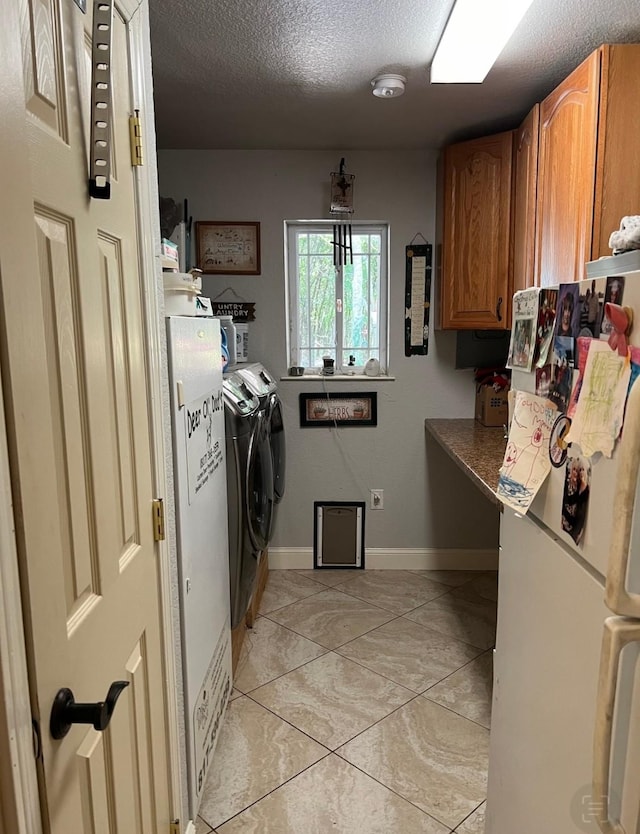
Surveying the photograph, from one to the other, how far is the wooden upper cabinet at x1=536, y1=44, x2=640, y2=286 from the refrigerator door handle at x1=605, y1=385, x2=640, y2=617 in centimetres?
160

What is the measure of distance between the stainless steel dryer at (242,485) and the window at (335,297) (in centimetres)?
110

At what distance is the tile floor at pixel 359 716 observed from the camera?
1.81m

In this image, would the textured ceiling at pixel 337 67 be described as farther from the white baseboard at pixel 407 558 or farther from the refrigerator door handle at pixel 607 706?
the white baseboard at pixel 407 558

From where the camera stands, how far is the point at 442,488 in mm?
3535

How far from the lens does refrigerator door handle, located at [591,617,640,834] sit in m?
0.72

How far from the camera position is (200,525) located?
1.74 metres

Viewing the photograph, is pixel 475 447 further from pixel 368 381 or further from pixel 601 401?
pixel 601 401

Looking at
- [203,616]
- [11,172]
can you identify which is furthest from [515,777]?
[11,172]

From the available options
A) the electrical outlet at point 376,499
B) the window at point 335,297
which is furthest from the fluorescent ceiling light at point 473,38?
the electrical outlet at point 376,499

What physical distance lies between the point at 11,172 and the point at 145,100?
86cm

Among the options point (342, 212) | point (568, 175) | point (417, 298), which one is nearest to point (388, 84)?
point (568, 175)

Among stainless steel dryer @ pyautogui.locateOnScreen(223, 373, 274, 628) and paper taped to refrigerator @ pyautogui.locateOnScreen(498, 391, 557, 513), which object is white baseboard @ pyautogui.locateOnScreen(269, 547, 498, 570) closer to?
stainless steel dryer @ pyautogui.locateOnScreen(223, 373, 274, 628)

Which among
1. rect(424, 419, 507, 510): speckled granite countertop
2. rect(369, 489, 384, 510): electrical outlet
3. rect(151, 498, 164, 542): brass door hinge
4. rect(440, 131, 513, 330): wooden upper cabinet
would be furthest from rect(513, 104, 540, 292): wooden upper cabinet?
rect(151, 498, 164, 542): brass door hinge

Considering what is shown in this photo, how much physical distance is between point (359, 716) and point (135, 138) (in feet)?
6.88
